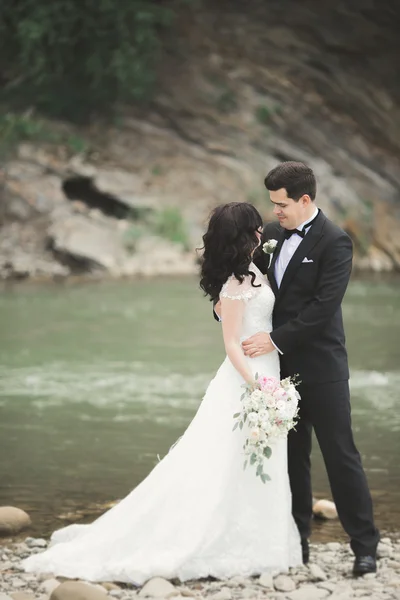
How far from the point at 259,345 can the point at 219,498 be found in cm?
72

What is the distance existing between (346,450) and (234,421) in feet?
1.73

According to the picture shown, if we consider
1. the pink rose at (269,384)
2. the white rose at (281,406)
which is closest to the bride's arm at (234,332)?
the pink rose at (269,384)

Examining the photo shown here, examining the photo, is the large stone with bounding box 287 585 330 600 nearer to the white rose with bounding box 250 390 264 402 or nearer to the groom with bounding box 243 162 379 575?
the groom with bounding box 243 162 379 575

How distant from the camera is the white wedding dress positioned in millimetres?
4770

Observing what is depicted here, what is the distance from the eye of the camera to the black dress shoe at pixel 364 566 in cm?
475

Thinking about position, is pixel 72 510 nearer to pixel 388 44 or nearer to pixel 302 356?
pixel 302 356

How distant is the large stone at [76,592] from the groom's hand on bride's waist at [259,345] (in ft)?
4.12

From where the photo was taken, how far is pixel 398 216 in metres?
29.1

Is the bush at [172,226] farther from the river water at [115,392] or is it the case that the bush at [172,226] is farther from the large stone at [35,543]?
the large stone at [35,543]

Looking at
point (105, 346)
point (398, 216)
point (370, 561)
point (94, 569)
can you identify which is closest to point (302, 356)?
point (370, 561)

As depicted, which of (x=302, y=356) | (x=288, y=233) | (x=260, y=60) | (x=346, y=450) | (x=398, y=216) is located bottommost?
(x=346, y=450)

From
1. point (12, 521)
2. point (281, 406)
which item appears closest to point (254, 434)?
point (281, 406)

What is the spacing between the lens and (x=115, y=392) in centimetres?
1051

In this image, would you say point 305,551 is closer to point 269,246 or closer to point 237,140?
point 269,246
